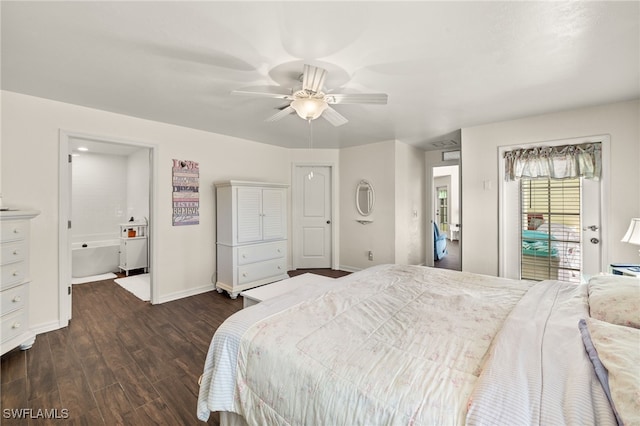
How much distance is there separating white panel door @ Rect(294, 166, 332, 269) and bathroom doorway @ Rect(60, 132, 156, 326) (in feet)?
8.23

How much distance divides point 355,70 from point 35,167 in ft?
10.3

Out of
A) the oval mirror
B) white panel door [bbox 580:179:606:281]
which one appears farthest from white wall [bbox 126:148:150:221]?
white panel door [bbox 580:179:606:281]

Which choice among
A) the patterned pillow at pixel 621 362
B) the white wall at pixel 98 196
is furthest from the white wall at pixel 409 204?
the white wall at pixel 98 196

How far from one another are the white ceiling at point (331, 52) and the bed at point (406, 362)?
63.7 inches

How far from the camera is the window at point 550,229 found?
121 inches

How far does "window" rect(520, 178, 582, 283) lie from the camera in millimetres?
3080

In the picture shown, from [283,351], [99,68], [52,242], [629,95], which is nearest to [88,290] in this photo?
[52,242]

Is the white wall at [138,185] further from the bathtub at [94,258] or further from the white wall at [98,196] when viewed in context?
the bathtub at [94,258]

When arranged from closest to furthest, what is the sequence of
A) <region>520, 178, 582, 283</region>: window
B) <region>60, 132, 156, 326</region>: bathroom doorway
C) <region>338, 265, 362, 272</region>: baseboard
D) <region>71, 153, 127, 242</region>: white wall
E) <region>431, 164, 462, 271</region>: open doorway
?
<region>520, 178, 582, 283</region>: window
<region>60, 132, 156, 326</region>: bathroom doorway
<region>338, 265, 362, 272</region>: baseboard
<region>71, 153, 127, 242</region>: white wall
<region>431, 164, 462, 271</region>: open doorway

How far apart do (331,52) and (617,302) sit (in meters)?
2.12

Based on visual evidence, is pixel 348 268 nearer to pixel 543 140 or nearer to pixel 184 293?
pixel 184 293

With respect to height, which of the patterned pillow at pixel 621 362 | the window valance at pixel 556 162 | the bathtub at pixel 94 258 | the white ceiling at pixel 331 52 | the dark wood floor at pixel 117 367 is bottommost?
the dark wood floor at pixel 117 367

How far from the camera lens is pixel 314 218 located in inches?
203

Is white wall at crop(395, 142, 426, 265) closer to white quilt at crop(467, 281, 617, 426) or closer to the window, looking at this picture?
the window
